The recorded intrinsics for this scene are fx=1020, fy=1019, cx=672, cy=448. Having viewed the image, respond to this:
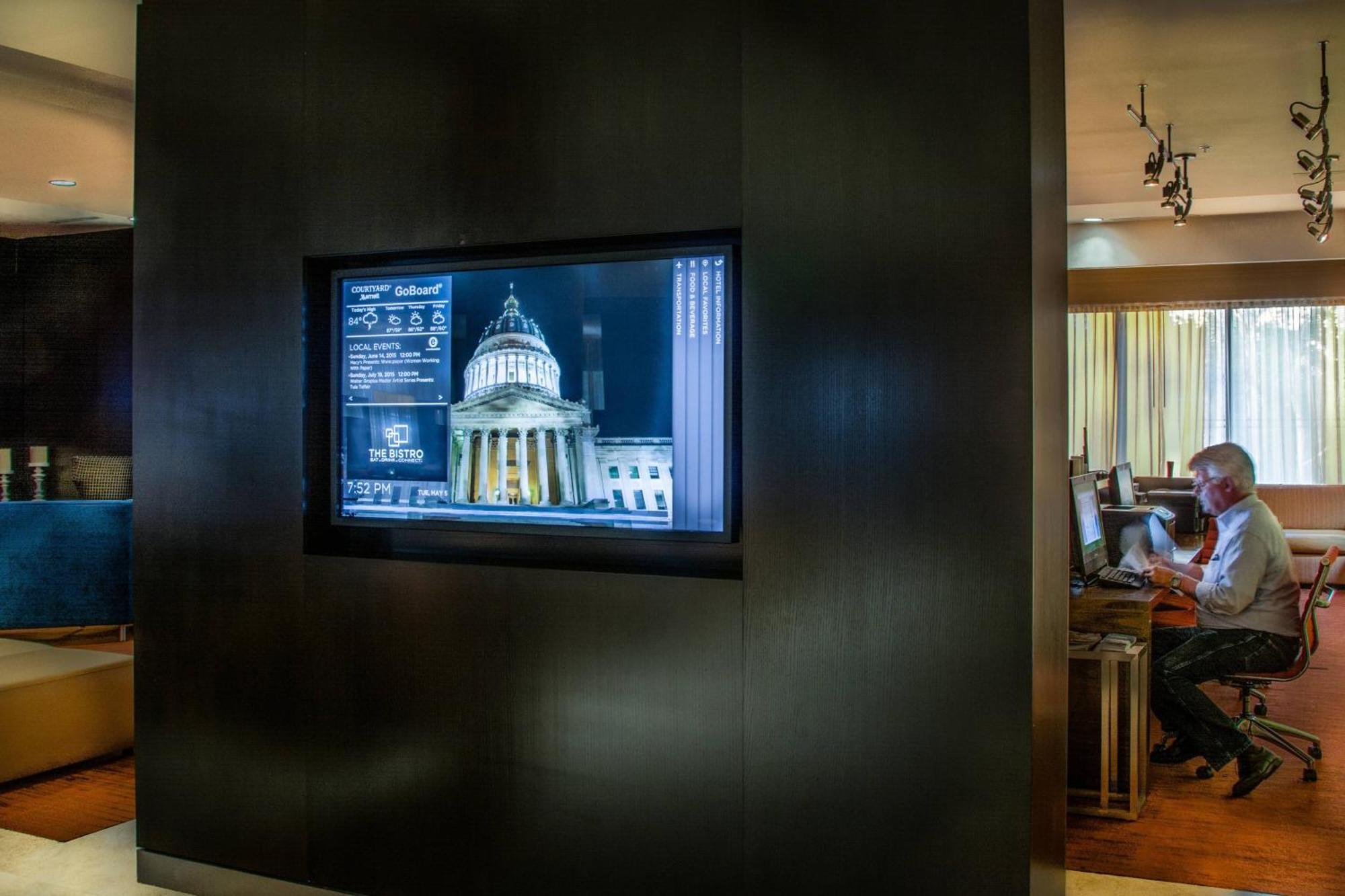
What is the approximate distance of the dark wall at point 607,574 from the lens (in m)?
2.29

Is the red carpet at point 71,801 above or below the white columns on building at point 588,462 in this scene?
below

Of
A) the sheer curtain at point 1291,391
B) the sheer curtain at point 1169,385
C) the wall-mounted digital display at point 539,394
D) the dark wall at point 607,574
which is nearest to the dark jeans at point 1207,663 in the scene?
the dark wall at point 607,574

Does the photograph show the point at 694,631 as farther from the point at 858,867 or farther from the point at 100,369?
the point at 100,369

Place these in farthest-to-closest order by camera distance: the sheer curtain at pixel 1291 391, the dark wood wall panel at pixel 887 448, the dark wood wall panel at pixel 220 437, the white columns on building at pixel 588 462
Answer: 1. the sheer curtain at pixel 1291 391
2. the dark wood wall panel at pixel 220 437
3. the white columns on building at pixel 588 462
4. the dark wood wall panel at pixel 887 448

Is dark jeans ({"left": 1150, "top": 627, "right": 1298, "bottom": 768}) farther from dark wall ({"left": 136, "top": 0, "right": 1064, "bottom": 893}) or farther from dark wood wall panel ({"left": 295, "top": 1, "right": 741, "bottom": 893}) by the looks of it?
dark wood wall panel ({"left": 295, "top": 1, "right": 741, "bottom": 893})

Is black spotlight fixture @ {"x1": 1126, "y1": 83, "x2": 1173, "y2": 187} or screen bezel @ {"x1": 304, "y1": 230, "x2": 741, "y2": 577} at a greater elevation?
black spotlight fixture @ {"x1": 1126, "y1": 83, "x2": 1173, "y2": 187}

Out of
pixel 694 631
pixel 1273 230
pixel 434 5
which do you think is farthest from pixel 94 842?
pixel 1273 230

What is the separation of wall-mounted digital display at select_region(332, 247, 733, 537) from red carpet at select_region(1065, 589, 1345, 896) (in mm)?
1984

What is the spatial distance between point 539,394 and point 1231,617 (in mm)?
3028

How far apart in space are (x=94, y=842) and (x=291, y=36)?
2.74m

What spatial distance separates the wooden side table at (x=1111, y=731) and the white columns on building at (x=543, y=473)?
84.8 inches

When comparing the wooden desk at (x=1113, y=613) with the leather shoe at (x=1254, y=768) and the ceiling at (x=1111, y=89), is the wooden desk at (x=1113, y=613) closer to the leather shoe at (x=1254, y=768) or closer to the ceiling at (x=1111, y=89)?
the leather shoe at (x=1254, y=768)

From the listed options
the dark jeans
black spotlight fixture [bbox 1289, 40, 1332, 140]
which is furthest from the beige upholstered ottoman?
black spotlight fixture [bbox 1289, 40, 1332, 140]

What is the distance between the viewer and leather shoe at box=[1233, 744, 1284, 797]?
386 cm
